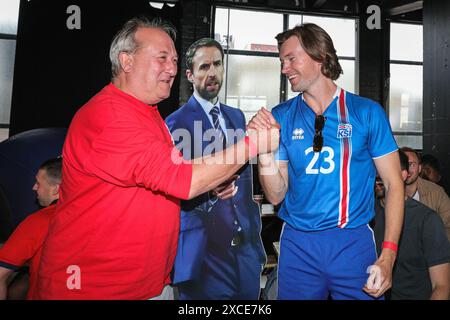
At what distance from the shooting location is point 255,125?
1494 mm

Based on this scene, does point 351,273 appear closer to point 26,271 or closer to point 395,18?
point 26,271

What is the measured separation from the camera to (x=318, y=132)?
1628 millimetres

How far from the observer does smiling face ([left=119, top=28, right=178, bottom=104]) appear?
1.43 metres

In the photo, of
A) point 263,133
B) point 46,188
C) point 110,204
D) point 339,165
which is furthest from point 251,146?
point 46,188

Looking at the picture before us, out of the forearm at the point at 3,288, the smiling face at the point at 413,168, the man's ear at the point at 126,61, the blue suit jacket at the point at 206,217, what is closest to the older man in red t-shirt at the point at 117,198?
the man's ear at the point at 126,61

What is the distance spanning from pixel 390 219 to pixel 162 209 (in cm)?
99

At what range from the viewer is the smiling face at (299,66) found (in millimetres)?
1711

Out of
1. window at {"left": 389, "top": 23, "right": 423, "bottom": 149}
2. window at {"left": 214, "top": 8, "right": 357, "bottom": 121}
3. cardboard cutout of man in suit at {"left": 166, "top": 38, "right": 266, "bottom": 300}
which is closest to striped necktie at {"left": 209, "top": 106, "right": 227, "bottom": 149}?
cardboard cutout of man in suit at {"left": 166, "top": 38, "right": 266, "bottom": 300}

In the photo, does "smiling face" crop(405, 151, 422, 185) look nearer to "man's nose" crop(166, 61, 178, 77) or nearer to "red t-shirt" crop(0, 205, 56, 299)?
"man's nose" crop(166, 61, 178, 77)

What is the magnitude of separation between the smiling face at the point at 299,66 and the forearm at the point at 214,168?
2.01 ft

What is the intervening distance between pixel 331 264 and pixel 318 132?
0.62 meters

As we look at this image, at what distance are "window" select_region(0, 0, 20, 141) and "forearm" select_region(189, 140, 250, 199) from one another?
16.3 feet

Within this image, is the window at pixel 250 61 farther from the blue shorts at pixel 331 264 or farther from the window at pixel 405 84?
the blue shorts at pixel 331 264
